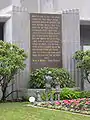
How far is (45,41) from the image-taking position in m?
19.2

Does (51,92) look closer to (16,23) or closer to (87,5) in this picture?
(16,23)

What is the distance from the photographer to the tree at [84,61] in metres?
18.3

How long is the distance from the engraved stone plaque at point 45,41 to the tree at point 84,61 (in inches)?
43.9

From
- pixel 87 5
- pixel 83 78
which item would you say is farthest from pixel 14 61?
pixel 87 5

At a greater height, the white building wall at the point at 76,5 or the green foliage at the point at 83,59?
the white building wall at the point at 76,5

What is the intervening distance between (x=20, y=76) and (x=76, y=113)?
8.02m

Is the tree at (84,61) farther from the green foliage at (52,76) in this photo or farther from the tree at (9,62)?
the tree at (9,62)

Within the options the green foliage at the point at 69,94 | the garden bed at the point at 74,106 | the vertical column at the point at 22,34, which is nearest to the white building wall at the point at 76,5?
the vertical column at the point at 22,34

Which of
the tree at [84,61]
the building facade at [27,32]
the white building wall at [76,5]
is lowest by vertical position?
the tree at [84,61]

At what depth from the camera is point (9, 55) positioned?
1677cm

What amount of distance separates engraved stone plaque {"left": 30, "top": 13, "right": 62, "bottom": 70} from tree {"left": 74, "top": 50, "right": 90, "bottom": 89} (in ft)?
3.66

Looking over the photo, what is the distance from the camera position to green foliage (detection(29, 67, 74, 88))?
17688 mm

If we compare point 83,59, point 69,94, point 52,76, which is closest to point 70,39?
point 83,59

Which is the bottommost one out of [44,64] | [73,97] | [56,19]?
[73,97]
